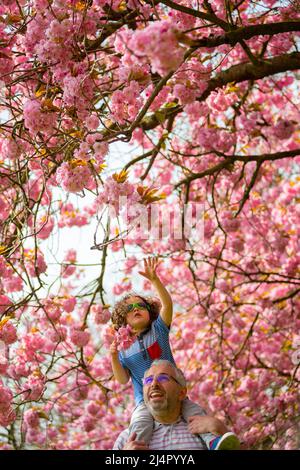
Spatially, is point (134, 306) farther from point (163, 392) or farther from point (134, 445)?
point (134, 445)

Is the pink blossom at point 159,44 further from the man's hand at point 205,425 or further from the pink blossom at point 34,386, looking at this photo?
the pink blossom at point 34,386

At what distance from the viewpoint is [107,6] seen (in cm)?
344

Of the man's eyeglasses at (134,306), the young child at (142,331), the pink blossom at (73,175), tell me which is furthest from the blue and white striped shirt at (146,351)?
the pink blossom at (73,175)

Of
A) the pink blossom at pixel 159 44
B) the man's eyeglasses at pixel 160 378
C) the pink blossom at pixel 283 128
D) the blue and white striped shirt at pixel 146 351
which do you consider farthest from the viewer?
the pink blossom at pixel 283 128

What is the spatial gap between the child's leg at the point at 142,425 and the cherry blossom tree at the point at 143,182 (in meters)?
0.74

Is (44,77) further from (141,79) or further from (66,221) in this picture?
(66,221)

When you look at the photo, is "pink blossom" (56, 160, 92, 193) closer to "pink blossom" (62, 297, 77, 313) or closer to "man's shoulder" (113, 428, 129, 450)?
"man's shoulder" (113, 428, 129, 450)

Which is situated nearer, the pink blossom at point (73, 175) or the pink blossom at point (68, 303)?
the pink blossom at point (73, 175)

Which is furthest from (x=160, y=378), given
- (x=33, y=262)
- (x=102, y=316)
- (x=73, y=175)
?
(x=33, y=262)

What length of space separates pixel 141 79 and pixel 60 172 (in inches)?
21.2

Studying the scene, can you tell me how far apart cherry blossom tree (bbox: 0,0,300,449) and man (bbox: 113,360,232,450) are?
63 centimetres

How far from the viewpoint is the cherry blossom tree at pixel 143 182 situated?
290cm

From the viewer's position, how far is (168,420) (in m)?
2.72

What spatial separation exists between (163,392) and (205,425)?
0.24 meters
